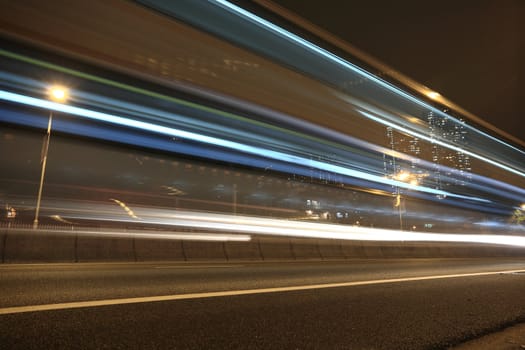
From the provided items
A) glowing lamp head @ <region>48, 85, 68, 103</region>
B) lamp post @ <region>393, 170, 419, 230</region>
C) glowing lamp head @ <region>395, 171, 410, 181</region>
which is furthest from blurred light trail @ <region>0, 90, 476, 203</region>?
glowing lamp head @ <region>395, 171, 410, 181</region>

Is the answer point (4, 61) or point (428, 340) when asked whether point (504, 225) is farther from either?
point (4, 61)

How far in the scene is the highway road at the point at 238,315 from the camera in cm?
183

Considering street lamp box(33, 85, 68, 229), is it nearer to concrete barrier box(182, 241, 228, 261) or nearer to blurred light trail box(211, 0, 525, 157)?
concrete barrier box(182, 241, 228, 261)

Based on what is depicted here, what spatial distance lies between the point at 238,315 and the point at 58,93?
654 cm

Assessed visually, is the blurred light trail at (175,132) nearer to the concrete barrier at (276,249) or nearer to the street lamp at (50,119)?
the street lamp at (50,119)

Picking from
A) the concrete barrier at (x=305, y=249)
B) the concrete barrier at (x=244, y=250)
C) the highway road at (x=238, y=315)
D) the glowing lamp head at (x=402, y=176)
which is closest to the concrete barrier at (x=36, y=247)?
the highway road at (x=238, y=315)

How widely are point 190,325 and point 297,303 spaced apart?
1.11 m

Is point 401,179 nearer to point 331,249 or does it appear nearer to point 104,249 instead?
point 331,249

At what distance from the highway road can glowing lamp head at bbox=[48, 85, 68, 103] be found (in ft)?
13.7

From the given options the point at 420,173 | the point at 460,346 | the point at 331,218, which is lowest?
the point at 460,346

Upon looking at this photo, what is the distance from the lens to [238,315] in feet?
7.88

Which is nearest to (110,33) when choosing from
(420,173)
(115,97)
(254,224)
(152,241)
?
(115,97)

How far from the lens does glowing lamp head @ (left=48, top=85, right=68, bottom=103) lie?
22.1 feet

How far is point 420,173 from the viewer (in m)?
16.1
